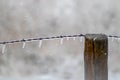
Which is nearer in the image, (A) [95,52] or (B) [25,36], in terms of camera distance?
(A) [95,52]

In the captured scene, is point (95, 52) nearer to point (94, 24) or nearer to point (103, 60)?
point (103, 60)

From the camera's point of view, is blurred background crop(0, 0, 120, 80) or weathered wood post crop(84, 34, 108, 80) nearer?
weathered wood post crop(84, 34, 108, 80)

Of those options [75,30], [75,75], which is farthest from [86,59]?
[75,30]

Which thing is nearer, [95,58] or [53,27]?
[95,58]

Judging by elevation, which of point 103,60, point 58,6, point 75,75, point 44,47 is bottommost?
point 75,75

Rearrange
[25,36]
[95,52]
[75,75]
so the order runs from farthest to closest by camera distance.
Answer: [25,36] < [75,75] < [95,52]
